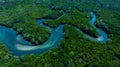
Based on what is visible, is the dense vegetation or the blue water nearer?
the dense vegetation

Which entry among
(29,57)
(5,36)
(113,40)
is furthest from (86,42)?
(5,36)

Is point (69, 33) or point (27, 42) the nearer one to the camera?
point (27, 42)

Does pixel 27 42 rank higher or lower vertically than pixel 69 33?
higher

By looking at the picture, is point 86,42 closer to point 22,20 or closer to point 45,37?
point 45,37

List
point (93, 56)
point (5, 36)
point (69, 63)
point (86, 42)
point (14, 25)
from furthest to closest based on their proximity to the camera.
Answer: point (14, 25), point (5, 36), point (86, 42), point (93, 56), point (69, 63)
